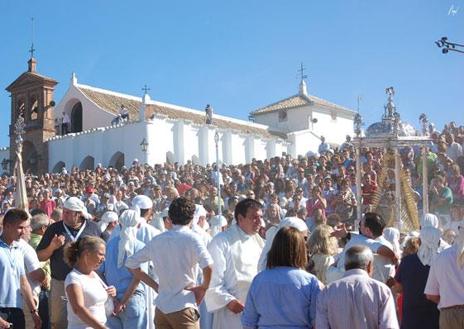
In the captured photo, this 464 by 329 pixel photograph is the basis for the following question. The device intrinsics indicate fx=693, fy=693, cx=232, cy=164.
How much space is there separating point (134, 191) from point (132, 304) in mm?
14145

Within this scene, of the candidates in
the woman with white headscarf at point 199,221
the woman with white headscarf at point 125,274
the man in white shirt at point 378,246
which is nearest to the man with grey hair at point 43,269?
the woman with white headscarf at point 125,274

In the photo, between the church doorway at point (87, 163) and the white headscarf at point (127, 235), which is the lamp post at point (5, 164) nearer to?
the church doorway at point (87, 163)

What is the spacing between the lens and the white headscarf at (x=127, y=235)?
780cm

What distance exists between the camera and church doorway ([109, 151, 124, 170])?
39156 millimetres

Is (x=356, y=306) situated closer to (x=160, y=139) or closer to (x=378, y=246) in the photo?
(x=378, y=246)

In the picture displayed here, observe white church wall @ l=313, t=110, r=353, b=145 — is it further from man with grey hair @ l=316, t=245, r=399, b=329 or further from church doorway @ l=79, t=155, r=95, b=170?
man with grey hair @ l=316, t=245, r=399, b=329

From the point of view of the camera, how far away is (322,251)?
6.83 meters

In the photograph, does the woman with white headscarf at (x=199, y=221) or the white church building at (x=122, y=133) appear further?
the white church building at (x=122, y=133)

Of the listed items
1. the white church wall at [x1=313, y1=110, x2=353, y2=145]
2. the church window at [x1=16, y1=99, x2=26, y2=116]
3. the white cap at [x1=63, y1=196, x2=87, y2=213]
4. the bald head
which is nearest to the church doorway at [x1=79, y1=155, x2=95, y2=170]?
the church window at [x1=16, y1=99, x2=26, y2=116]

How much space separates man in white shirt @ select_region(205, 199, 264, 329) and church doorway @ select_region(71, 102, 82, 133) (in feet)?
132

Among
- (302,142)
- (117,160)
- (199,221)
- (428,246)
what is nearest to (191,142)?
(117,160)

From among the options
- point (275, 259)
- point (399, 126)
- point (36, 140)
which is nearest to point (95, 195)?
point (399, 126)

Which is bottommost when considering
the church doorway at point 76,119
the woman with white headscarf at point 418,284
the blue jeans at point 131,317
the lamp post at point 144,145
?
the blue jeans at point 131,317

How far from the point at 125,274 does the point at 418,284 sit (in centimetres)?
326
